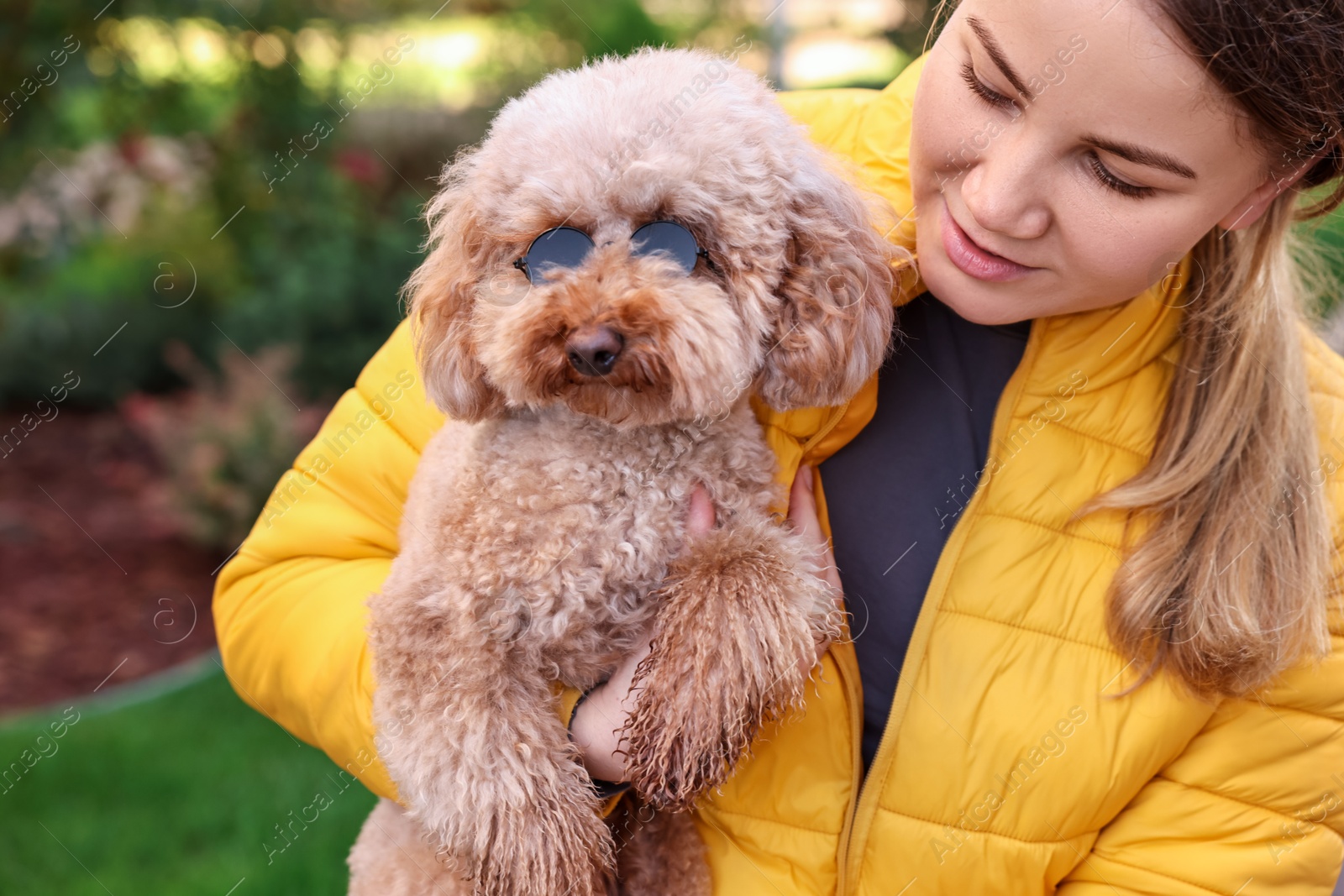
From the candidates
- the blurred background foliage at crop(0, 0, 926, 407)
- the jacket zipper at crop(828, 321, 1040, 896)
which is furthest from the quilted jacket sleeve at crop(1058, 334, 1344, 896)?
the blurred background foliage at crop(0, 0, 926, 407)

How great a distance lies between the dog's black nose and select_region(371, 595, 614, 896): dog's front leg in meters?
0.44

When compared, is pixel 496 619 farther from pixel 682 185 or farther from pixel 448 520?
pixel 682 185

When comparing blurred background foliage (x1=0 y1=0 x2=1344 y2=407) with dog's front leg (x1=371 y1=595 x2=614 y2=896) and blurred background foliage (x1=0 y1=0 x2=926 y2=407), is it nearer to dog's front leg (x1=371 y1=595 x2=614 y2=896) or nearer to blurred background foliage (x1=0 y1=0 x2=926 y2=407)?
blurred background foliage (x1=0 y1=0 x2=926 y2=407)

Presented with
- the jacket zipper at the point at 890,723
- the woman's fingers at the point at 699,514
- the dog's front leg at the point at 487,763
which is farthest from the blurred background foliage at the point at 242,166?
the dog's front leg at the point at 487,763

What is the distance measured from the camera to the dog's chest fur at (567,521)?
157 cm

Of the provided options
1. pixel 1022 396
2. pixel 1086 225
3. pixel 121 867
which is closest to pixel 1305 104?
pixel 1086 225

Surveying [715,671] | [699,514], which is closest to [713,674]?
[715,671]

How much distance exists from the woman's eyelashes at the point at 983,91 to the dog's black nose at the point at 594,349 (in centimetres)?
65

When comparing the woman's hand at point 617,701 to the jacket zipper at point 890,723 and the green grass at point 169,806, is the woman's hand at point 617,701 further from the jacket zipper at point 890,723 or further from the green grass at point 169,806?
the green grass at point 169,806

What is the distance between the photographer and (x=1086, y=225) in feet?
4.88

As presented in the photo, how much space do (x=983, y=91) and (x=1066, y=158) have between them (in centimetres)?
16

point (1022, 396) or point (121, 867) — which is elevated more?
point (1022, 396)

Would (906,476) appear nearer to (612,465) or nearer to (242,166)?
(612,465)

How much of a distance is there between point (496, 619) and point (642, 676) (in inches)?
9.6
